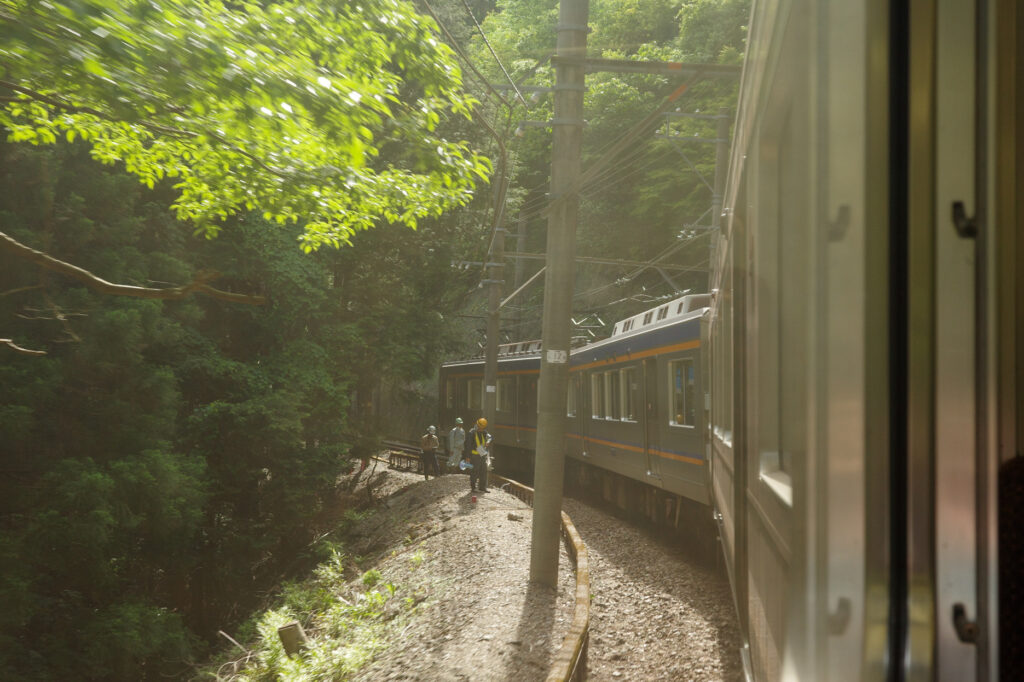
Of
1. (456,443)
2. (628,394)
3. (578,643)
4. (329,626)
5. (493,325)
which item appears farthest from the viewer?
(493,325)

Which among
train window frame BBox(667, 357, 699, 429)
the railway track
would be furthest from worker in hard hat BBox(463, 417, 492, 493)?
train window frame BBox(667, 357, 699, 429)

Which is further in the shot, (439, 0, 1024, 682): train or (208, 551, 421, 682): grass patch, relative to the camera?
(208, 551, 421, 682): grass patch

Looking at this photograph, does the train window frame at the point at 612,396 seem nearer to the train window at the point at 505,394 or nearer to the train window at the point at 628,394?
the train window at the point at 628,394

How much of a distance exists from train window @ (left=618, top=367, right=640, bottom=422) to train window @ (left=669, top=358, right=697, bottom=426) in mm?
1731

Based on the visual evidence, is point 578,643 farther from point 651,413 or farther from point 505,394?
point 505,394

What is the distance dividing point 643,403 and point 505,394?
1086cm

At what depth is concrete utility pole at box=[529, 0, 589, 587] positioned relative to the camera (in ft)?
30.4

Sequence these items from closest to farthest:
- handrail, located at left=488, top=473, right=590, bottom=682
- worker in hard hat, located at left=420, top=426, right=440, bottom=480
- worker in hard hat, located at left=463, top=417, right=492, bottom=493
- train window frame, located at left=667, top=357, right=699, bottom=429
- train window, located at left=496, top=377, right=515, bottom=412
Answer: handrail, located at left=488, top=473, right=590, bottom=682 → train window frame, located at left=667, top=357, right=699, bottom=429 → worker in hard hat, located at left=463, top=417, right=492, bottom=493 → worker in hard hat, located at left=420, top=426, right=440, bottom=480 → train window, located at left=496, top=377, right=515, bottom=412

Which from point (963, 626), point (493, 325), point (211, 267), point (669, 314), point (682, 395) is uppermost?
point (211, 267)

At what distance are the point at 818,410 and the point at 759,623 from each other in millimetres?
1847

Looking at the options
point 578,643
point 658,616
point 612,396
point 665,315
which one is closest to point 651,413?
point 665,315

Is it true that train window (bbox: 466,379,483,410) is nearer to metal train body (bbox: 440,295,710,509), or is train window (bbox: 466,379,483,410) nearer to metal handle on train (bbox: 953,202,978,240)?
metal train body (bbox: 440,295,710,509)

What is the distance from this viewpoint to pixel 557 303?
9305mm

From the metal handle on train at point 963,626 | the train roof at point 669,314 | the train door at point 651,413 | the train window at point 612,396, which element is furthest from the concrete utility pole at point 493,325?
the metal handle on train at point 963,626
